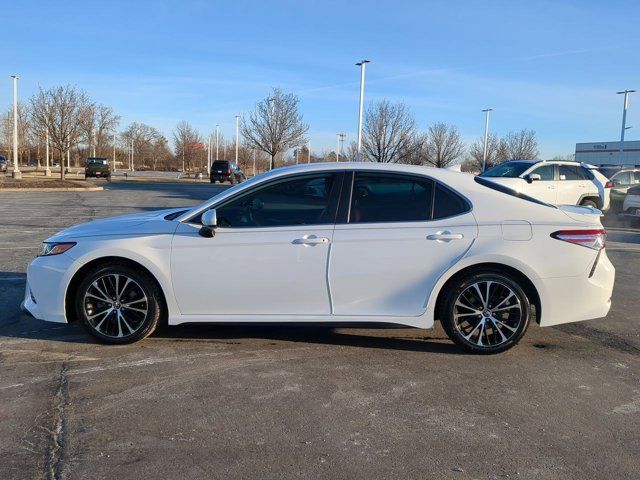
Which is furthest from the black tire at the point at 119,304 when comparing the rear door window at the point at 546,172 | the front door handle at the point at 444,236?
the rear door window at the point at 546,172

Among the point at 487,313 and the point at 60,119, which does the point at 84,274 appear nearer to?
the point at 487,313

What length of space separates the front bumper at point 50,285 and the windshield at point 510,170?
38.3 ft

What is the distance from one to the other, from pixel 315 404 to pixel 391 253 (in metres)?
1.47

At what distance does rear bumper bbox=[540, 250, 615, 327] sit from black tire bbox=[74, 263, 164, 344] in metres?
3.37

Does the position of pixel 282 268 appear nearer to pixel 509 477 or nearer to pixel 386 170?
pixel 386 170

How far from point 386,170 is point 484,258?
114 cm

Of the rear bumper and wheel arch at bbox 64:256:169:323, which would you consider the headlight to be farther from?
the rear bumper

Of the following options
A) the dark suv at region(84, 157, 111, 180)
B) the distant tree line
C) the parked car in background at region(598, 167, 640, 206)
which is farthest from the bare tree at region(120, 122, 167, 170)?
the parked car in background at region(598, 167, 640, 206)

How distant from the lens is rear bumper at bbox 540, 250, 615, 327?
189 inches

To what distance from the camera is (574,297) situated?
4.83 m

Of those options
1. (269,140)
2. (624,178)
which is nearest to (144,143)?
(269,140)

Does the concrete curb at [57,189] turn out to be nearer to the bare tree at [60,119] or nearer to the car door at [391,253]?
the bare tree at [60,119]

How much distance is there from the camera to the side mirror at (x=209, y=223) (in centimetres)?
466

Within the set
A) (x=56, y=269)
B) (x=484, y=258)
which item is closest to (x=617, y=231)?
(x=484, y=258)
